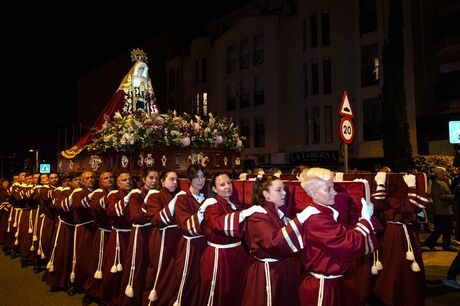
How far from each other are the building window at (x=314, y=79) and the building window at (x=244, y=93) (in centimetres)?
497

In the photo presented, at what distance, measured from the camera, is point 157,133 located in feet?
22.4

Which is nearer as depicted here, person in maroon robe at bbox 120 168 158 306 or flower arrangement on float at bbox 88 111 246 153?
person in maroon robe at bbox 120 168 158 306

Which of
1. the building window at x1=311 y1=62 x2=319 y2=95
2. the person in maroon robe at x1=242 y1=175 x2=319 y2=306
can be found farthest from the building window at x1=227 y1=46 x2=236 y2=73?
the person in maroon robe at x1=242 y1=175 x2=319 y2=306

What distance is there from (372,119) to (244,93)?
29.6 ft

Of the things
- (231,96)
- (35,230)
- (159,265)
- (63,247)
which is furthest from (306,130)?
(159,265)

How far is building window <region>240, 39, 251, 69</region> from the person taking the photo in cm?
2702

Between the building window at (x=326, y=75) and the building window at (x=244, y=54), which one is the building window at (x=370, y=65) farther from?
the building window at (x=244, y=54)

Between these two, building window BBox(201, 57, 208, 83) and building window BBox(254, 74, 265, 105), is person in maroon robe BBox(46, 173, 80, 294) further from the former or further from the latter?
building window BBox(201, 57, 208, 83)

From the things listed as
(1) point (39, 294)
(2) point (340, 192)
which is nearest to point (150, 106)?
(1) point (39, 294)

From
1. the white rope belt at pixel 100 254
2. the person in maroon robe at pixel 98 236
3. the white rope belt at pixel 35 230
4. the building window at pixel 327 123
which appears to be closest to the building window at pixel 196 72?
the building window at pixel 327 123

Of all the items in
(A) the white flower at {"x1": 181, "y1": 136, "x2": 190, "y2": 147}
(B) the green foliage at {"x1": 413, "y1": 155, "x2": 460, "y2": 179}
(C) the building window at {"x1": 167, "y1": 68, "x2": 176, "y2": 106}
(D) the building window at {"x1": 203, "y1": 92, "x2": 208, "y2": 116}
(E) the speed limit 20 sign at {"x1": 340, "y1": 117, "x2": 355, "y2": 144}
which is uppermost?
(C) the building window at {"x1": 167, "y1": 68, "x2": 176, "y2": 106}

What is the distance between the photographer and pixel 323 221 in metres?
3.20

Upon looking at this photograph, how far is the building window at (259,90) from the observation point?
85.5 feet

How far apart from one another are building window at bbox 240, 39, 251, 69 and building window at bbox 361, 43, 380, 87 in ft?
26.0
